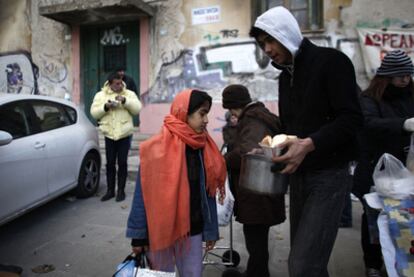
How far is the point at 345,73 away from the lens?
1918mm

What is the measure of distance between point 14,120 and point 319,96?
3725mm

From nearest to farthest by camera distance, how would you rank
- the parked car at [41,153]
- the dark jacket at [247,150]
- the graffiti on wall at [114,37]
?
the dark jacket at [247,150] → the parked car at [41,153] → the graffiti on wall at [114,37]

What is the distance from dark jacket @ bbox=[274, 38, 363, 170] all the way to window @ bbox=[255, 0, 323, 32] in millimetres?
6884

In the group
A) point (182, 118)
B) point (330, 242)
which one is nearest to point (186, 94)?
point (182, 118)

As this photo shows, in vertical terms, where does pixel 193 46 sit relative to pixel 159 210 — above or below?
above

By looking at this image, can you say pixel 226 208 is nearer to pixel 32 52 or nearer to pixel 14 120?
pixel 14 120

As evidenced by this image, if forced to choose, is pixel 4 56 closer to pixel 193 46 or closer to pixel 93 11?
pixel 93 11

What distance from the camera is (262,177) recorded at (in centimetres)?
201

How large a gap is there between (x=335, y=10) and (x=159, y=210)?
741 centimetres

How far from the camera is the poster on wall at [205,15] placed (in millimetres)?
8992

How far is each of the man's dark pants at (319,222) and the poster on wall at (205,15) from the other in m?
7.55

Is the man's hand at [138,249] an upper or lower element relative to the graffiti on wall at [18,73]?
lower

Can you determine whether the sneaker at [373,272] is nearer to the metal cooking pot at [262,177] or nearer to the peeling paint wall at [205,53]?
the metal cooking pot at [262,177]

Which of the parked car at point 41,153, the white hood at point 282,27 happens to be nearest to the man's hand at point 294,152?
the white hood at point 282,27
